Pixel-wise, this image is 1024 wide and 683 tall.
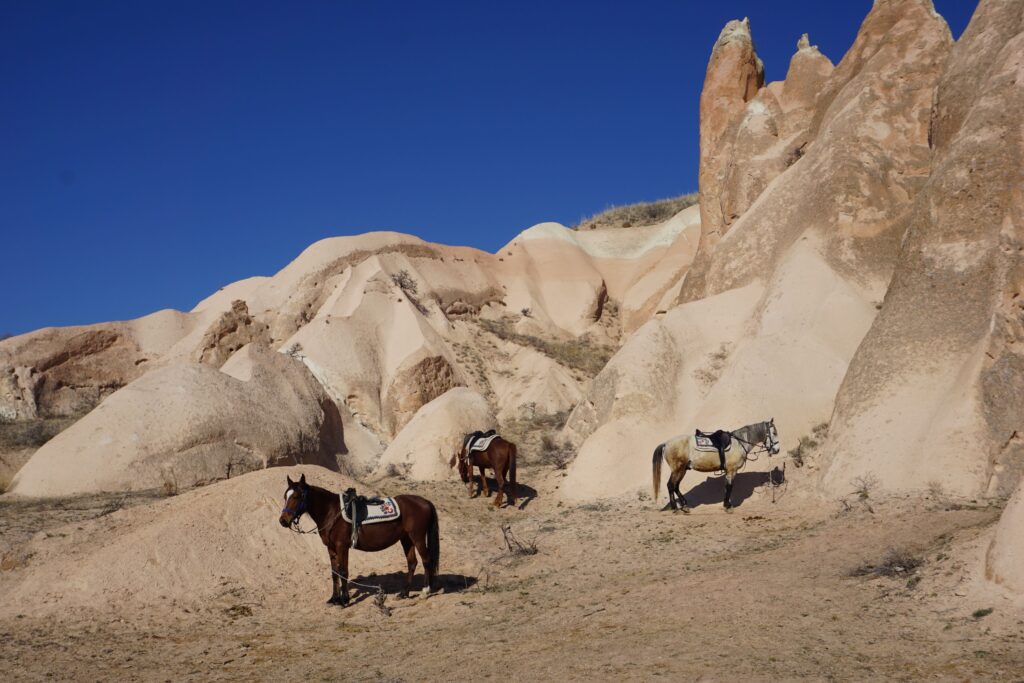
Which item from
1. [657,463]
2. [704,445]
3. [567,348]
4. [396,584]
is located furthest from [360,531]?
[567,348]

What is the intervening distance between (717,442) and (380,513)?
5.95 m

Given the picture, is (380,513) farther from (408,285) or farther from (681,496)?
(408,285)

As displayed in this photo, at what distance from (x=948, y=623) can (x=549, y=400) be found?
20177 mm

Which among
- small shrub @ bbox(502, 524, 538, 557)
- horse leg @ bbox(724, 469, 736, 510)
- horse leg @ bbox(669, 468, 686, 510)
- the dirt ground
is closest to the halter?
the dirt ground

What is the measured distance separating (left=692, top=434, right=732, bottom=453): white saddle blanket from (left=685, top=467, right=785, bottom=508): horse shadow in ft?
2.37

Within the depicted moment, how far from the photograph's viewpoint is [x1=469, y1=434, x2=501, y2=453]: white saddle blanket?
15.9m

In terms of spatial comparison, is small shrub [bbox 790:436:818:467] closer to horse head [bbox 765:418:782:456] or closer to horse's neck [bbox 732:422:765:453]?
horse head [bbox 765:418:782:456]

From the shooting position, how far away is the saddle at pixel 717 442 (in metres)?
13.1

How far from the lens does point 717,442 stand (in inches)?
518

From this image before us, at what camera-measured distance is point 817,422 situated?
1481 centimetres

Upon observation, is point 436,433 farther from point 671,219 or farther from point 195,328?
point 671,219

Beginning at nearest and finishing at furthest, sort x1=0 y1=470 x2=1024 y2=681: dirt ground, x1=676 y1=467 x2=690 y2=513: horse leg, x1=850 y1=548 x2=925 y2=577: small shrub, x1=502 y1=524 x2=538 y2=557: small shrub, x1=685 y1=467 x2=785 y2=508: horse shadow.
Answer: x1=0 y1=470 x2=1024 y2=681: dirt ground
x1=850 y1=548 x2=925 y2=577: small shrub
x1=502 y1=524 x2=538 y2=557: small shrub
x1=676 y1=467 x2=690 y2=513: horse leg
x1=685 y1=467 x2=785 y2=508: horse shadow

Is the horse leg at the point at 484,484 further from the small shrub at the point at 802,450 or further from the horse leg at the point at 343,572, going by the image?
the horse leg at the point at 343,572

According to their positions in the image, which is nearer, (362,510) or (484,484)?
(362,510)
